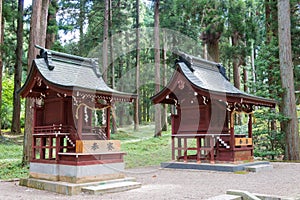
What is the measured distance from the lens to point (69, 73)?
8352 mm

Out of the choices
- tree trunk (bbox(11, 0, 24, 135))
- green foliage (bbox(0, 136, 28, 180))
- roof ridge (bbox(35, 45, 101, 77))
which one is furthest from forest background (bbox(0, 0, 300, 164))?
green foliage (bbox(0, 136, 28, 180))

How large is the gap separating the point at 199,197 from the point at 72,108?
156 inches

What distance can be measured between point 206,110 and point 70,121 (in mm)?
4969

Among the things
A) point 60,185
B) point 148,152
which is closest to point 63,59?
point 60,185

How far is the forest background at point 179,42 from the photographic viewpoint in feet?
40.9

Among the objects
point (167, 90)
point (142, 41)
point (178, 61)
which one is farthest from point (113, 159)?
point (142, 41)

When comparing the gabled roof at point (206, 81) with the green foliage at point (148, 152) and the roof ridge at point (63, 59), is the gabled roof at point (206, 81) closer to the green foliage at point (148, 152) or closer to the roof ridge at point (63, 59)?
the green foliage at point (148, 152)

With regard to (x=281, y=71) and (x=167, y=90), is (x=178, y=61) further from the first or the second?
(x=281, y=71)

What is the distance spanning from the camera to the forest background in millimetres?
12453

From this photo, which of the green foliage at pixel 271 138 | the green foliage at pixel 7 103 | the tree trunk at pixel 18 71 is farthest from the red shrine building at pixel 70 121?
the green foliage at pixel 7 103

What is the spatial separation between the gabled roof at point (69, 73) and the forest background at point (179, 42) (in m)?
2.75

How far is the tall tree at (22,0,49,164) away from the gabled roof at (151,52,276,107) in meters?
4.59

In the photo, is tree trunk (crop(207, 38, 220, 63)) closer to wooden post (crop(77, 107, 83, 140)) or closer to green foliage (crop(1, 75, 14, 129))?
wooden post (crop(77, 107, 83, 140))

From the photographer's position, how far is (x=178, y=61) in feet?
38.3
